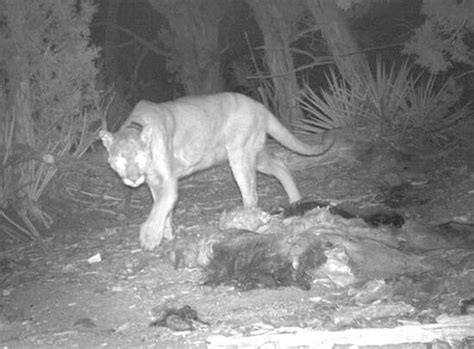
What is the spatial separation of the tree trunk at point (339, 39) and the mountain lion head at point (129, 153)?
18.9 ft

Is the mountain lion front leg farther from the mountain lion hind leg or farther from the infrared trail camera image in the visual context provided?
the mountain lion hind leg

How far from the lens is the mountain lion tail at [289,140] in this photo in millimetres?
8367

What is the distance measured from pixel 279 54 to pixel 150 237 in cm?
698

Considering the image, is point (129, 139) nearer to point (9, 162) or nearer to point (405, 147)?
point (9, 162)

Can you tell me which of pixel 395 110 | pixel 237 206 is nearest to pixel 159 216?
pixel 237 206

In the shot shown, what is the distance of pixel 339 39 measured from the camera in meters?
12.1

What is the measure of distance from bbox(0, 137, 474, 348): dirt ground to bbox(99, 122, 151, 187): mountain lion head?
719 mm

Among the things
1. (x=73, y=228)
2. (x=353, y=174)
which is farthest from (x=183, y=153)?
(x=353, y=174)

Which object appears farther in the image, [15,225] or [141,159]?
[15,225]

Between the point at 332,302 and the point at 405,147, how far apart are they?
5.67m

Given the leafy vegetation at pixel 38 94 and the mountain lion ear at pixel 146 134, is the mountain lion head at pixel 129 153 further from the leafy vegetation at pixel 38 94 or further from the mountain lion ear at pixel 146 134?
the leafy vegetation at pixel 38 94

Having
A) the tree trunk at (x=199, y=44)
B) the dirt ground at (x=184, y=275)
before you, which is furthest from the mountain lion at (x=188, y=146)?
→ the tree trunk at (x=199, y=44)

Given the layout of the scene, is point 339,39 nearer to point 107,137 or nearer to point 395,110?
point 395,110

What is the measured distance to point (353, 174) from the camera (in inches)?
374
